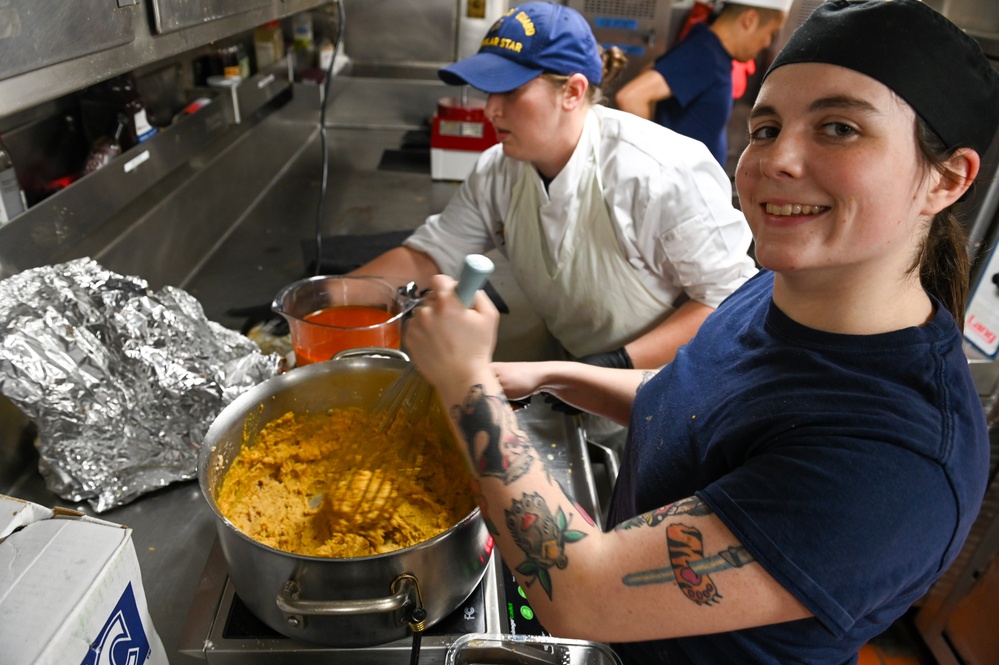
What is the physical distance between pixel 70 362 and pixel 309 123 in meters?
2.11

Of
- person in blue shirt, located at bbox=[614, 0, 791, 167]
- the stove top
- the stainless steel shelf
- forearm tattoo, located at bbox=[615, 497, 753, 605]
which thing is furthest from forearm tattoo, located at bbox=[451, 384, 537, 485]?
person in blue shirt, located at bbox=[614, 0, 791, 167]

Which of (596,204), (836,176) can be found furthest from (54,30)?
(596,204)

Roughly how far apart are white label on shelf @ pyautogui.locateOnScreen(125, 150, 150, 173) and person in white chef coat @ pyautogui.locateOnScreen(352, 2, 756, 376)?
1.86 ft

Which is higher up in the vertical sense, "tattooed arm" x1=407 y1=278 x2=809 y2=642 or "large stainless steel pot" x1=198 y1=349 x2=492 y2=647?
"tattooed arm" x1=407 y1=278 x2=809 y2=642

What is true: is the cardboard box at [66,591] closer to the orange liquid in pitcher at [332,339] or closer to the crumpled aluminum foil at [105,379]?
the crumpled aluminum foil at [105,379]

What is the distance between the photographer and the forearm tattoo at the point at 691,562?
54 centimetres

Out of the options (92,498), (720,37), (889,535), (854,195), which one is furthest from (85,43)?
(720,37)

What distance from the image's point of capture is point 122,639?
0.55 meters

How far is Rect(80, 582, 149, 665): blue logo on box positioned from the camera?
1.70 ft

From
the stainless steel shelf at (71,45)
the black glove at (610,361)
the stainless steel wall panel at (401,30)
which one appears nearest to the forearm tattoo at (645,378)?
the black glove at (610,361)

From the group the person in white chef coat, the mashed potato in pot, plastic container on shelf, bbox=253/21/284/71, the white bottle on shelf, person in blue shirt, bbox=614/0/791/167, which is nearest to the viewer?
the mashed potato in pot

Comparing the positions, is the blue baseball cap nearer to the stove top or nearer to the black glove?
the black glove

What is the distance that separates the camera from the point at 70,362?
0.91m

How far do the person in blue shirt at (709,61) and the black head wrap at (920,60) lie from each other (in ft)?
5.03
